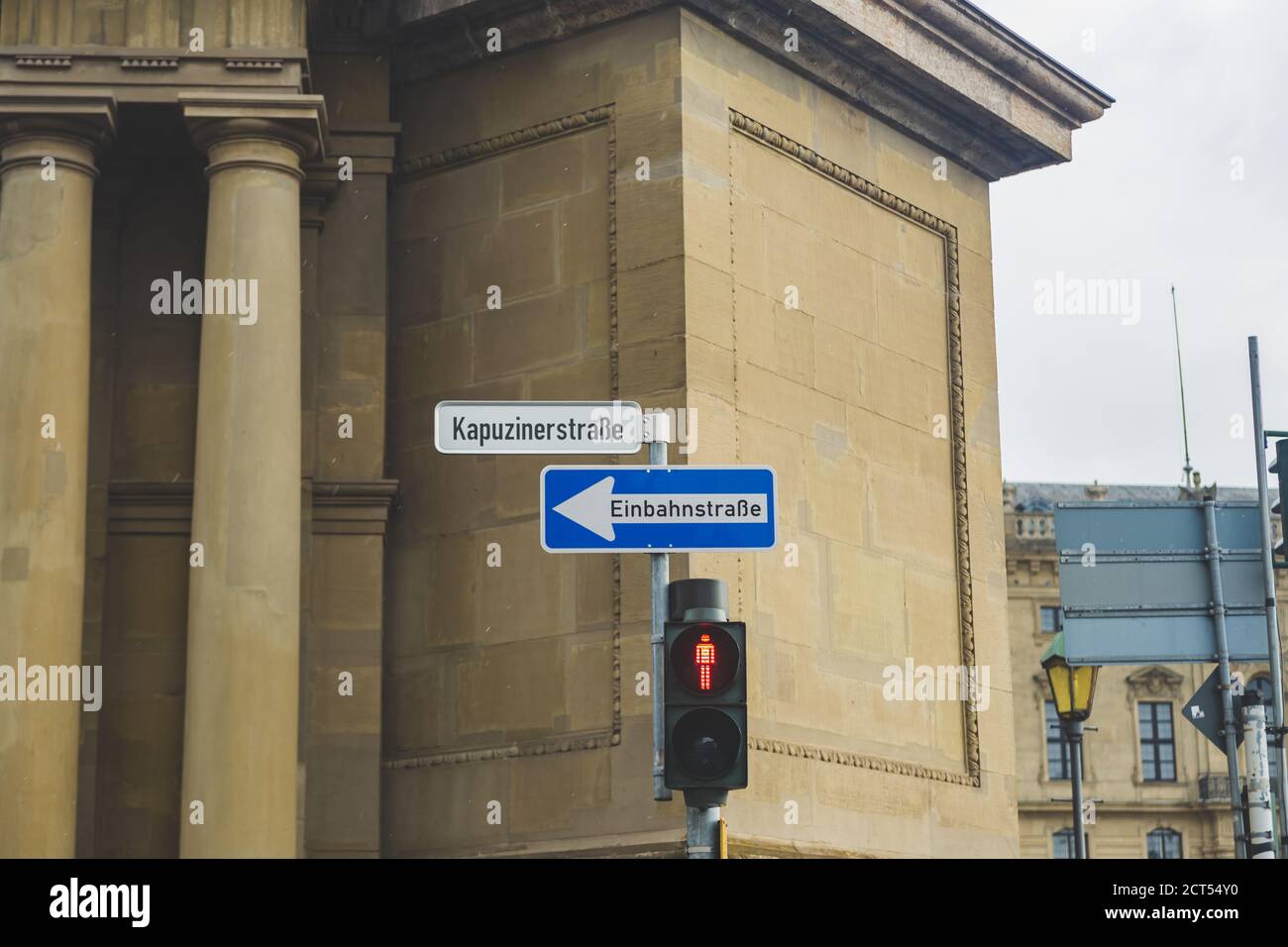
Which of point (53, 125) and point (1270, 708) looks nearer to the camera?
point (53, 125)

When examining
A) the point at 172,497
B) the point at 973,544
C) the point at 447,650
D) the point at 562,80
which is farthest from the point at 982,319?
the point at 172,497

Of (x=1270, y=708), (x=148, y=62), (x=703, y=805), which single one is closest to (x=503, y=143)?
(x=148, y=62)

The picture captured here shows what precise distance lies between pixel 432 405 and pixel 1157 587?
7.22 m

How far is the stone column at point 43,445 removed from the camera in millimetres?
19672

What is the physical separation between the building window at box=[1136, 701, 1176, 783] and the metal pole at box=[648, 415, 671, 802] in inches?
3179

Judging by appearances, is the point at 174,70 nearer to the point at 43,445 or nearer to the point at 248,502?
the point at 43,445

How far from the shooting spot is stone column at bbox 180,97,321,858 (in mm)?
19797

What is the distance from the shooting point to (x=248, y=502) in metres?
20.3

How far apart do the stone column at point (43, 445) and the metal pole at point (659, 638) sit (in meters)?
7.81

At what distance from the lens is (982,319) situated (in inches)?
990

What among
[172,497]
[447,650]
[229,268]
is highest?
[229,268]

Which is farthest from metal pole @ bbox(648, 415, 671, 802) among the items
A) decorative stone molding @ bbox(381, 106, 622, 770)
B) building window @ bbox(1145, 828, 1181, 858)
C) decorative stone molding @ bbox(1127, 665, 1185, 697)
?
building window @ bbox(1145, 828, 1181, 858)
